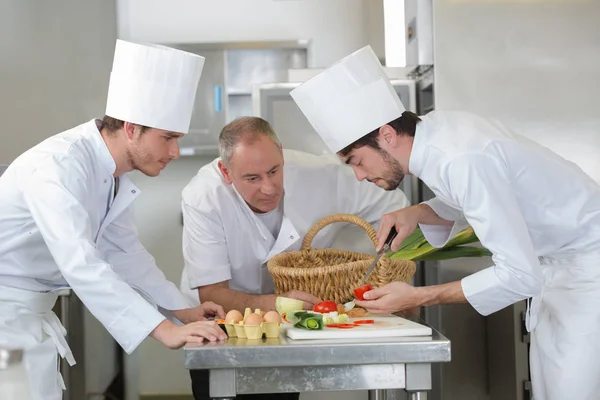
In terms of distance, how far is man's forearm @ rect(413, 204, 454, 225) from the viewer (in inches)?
97.6

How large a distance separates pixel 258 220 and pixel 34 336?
3.32ft

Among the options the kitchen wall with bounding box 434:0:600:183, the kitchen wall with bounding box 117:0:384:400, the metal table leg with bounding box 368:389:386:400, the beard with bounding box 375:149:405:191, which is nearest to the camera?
the beard with bounding box 375:149:405:191

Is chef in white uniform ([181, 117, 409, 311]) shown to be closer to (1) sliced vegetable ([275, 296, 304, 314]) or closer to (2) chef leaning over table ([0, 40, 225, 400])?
(2) chef leaning over table ([0, 40, 225, 400])

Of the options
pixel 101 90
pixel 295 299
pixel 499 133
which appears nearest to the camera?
pixel 499 133

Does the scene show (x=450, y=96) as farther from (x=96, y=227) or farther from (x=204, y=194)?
(x=96, y=227)

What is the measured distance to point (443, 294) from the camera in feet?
6.54

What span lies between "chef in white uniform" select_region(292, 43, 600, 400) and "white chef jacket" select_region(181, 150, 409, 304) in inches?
25.4

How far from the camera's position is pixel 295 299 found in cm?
217

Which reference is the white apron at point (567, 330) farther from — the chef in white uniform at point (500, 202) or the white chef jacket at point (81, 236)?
the white chef jacket at point (81, 236)

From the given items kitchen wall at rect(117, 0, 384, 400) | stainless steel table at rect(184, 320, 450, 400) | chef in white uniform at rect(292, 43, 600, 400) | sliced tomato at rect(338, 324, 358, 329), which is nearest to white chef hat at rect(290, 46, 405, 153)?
chef in white uniform at rect(292, 43, 600, 400)

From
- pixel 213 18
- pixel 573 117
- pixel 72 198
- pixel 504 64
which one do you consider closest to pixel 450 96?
pixel 504 64

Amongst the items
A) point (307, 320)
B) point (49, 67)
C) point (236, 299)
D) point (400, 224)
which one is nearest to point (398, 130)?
point (400, 224)

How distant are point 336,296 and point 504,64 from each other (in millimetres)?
1332

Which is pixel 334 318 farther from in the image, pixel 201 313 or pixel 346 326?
pixel 201 313
